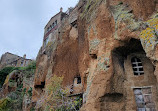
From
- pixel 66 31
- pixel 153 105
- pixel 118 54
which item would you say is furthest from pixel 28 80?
pixel 153 105

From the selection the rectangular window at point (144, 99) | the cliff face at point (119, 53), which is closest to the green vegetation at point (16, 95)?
the cliff face at point (119, 53)

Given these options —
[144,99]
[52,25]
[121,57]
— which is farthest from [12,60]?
[144,99]

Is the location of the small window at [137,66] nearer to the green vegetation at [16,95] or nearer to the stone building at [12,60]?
the green vegetation at [16,95]

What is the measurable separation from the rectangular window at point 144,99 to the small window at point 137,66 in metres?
1.02

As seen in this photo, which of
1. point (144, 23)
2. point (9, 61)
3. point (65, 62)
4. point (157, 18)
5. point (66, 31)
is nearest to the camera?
point (157, 18)

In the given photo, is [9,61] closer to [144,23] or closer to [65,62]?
[65,62]

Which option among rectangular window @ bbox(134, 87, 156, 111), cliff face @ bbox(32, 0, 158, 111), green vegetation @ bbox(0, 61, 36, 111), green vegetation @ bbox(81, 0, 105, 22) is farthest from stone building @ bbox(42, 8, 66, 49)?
rectangular window @ bbox(134, 87, 156, 111)

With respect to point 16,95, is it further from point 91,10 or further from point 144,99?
point 144,99

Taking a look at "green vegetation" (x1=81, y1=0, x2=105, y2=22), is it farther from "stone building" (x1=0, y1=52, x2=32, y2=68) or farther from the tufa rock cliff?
"stone building" (x1=0, y1=52, x2=32, y2=68)

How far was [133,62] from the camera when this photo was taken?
26.4 ft

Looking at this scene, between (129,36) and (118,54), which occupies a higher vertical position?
(129,36)

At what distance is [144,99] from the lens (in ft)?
23.0

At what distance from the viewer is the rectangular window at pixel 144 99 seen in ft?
22.3

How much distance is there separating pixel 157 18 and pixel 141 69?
9.82ft
